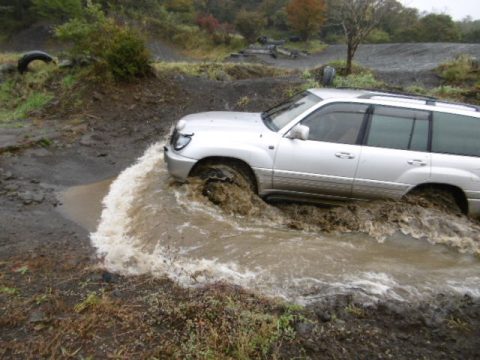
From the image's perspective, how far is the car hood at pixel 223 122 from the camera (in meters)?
5.34

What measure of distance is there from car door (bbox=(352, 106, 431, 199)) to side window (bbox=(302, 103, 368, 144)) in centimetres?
17

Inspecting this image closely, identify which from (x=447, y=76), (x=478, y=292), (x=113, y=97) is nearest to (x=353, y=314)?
(x=478, y=292)

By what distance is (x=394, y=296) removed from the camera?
12.7 ft

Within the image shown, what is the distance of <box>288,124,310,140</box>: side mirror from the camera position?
5051 millimetres

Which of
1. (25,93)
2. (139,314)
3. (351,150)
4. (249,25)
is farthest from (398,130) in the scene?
(249,25)

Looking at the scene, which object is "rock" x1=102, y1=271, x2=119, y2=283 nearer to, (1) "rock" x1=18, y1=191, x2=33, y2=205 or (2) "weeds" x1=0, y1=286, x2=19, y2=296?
(2) "weeds" x1=0, y1=286, x2=19, y2=296

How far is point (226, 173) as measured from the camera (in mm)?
5316

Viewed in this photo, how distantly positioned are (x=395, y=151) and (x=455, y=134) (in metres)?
0.85

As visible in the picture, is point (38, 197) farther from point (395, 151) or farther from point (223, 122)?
point (395, 151)

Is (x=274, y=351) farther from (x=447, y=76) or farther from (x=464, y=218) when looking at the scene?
(x=447, y=76)

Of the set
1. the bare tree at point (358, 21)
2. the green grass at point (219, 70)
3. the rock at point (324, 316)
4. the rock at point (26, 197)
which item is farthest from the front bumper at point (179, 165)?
the bare tree at point (358, 21)

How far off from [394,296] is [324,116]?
2.42 metres

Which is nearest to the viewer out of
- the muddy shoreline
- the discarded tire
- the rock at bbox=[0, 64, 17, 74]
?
the muddy shoreline

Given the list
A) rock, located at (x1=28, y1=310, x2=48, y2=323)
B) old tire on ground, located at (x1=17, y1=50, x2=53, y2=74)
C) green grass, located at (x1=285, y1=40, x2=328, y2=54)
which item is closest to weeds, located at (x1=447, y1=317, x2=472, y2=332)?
rock, located at (x1=28, y1=310, x2=48, y2=323)
